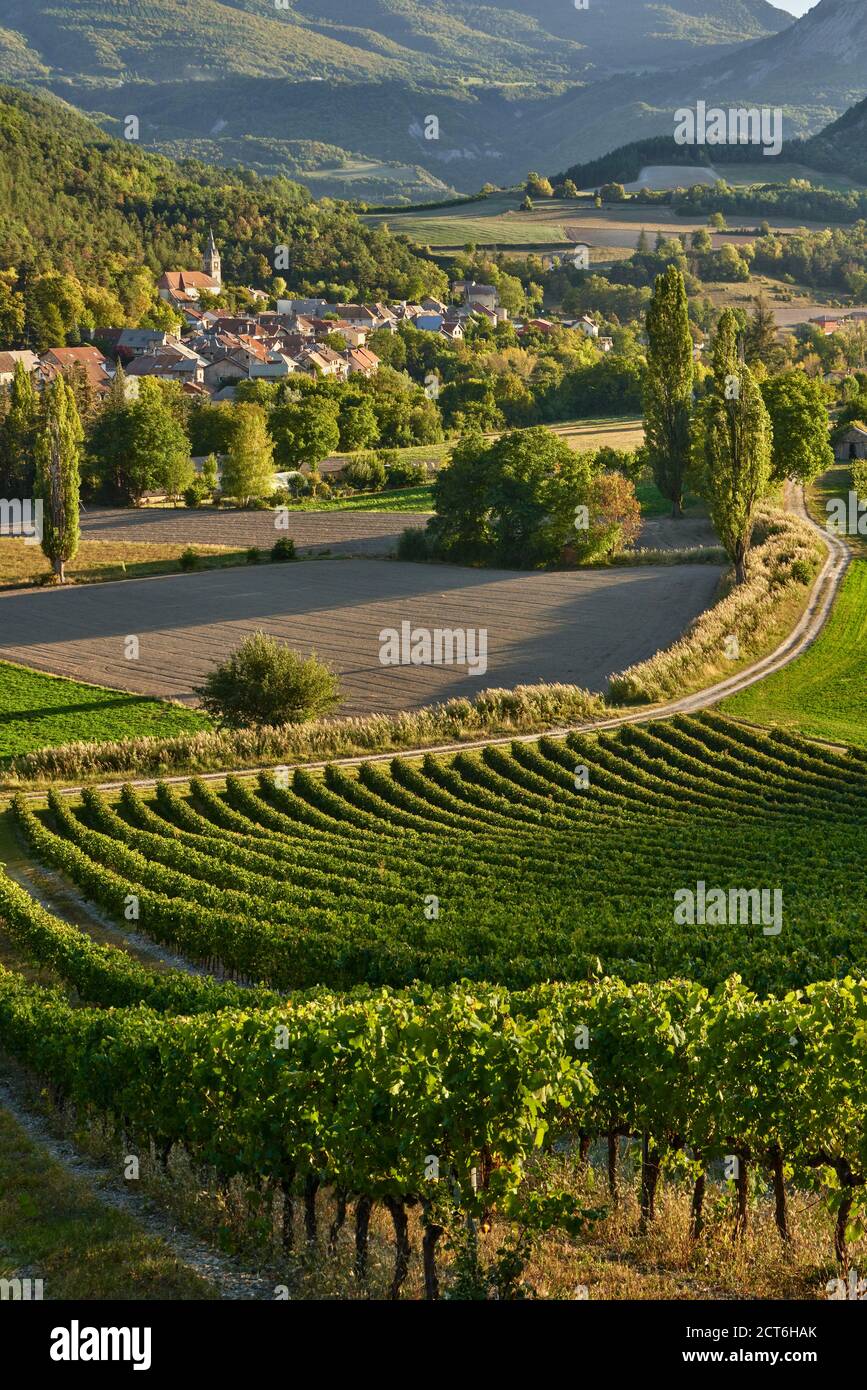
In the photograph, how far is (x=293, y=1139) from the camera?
1656cm

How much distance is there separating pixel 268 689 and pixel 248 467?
206ft

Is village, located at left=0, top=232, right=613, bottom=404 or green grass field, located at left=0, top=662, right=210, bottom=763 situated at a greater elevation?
village, located at left=0, top=232, right=613, bottom=404

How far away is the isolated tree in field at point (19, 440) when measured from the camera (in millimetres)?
113375

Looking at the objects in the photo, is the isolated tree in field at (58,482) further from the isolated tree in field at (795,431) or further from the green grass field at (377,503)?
the isolated tree in field at (795,431)

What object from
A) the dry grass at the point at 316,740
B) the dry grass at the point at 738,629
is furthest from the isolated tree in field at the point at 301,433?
the dry grass at the point at 316,740

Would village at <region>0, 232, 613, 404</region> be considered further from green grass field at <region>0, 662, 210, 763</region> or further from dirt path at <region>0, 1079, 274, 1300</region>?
dirt path at <region>0, 1079, 274, 1300</region>

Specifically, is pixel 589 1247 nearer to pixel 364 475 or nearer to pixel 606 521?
pixel 606 521

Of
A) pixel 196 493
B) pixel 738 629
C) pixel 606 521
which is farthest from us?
pixel 196 493

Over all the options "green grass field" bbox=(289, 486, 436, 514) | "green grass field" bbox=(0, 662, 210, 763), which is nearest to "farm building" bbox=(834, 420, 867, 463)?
"green grass field" bbox=(289, 486, 436, 514)

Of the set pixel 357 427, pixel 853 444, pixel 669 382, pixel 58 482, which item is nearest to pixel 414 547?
pixel 669 382

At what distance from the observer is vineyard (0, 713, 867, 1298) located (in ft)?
52.7

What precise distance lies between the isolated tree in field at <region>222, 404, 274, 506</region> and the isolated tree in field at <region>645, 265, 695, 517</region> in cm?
3313

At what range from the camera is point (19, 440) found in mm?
113375
